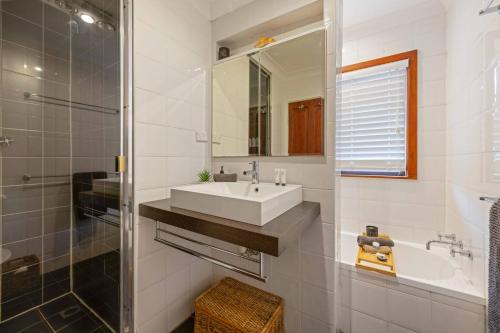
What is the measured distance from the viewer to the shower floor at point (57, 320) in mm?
1294

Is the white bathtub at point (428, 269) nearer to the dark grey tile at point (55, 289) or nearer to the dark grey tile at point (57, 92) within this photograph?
the dark grey tile at point (55, 289)

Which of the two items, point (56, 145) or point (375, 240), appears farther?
point (375, 240)

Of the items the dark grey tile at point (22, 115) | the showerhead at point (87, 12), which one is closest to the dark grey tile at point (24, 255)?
the dark grey tile at point (22, 115)

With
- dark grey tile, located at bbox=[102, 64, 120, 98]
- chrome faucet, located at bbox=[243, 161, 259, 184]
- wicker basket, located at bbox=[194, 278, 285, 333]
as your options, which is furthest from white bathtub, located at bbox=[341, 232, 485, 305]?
dark grey tile, located at bbox=[102, 64, 120, 98]

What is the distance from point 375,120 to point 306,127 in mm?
1065

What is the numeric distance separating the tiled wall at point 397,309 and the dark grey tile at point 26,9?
2720 millimetres

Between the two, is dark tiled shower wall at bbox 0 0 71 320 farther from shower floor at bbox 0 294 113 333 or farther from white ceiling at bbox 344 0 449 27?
white ceiling at bbox 344 0 449 27

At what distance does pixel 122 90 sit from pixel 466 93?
2.13m

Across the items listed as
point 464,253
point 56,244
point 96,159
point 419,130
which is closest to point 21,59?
point 96,159

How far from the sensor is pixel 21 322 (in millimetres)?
1324

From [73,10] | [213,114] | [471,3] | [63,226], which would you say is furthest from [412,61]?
[63,226]

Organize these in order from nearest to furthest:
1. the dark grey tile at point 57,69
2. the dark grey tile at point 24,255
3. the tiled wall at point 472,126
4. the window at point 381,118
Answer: the tiled wall at point 472,126
the dark grey tile at point 24,255
the dark grey tile at point 57,69
the window at point 381,118

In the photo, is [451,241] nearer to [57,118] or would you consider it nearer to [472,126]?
[472,126]

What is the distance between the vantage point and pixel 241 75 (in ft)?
5.06
